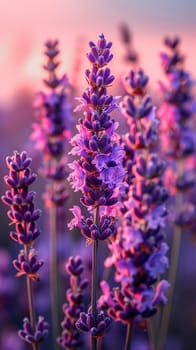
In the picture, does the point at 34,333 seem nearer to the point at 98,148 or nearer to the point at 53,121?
the point at 98,148

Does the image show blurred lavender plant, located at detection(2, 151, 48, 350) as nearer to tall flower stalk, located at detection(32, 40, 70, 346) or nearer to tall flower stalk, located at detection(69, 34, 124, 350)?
tall flower stalk, located at detection(69, 34, 124, 350)

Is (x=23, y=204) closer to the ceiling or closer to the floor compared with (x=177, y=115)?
closer to the floor

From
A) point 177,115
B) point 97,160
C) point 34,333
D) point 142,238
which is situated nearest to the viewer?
point 142,238

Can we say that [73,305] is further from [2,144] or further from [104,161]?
[2,144]

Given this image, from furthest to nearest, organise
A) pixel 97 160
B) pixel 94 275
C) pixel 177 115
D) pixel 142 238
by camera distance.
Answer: pixel 177 115, pixel 94 275, pixel 97 160, pixel 142 238

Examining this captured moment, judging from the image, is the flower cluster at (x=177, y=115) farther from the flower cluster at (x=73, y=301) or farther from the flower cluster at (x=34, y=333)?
the flower cluster at (x=34, y=333)

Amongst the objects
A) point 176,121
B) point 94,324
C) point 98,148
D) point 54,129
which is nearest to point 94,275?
point 94,324

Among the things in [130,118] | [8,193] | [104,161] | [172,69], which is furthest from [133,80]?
[172,69]

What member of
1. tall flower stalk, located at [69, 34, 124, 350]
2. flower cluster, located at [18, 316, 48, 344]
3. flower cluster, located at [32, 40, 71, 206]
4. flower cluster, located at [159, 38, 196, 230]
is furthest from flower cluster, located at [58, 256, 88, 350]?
flower cluster, located at [159, 38, 196, 230]
